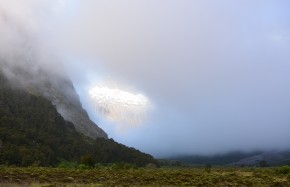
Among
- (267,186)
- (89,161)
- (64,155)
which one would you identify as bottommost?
(267,186)

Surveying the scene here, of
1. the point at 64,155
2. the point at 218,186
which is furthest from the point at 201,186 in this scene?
the point at 64,155

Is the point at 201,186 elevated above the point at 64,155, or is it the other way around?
the point at 64,155

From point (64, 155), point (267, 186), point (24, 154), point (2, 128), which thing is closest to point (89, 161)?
point (24, 154)

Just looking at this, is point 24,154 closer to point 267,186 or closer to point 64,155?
point 64,155

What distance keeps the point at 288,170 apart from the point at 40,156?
10974 cm

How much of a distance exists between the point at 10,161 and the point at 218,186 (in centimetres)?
11852

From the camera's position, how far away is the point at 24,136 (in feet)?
599

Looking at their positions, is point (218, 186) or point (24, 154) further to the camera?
point (24, 154)

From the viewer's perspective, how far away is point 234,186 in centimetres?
4094

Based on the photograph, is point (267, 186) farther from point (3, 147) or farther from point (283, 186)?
point (3, 147)

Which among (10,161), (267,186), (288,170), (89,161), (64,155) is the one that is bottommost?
(267,186)

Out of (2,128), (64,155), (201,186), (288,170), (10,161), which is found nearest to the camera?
(201,186)

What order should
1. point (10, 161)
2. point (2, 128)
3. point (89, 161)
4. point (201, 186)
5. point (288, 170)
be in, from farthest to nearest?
point (2, 128) < point (10, 161) < point (89, 161) < point (288, 170) < point (201, 186)

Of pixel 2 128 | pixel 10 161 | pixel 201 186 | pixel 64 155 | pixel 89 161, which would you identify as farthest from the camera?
pixel 64 155
